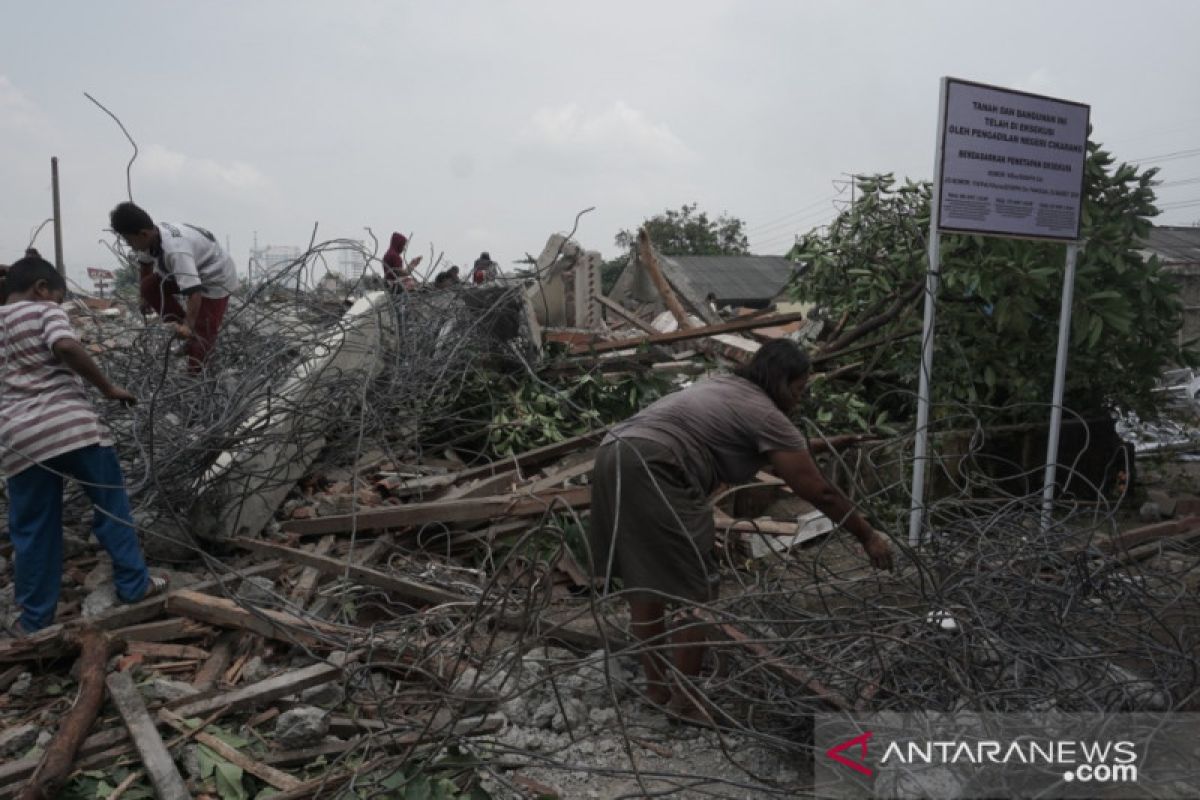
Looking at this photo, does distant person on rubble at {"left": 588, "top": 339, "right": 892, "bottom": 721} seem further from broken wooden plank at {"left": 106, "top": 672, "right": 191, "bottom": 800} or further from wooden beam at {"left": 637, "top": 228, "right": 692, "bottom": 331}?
wooden beam at {"left": 637, "top": 228, "right": 692, "bottom": 331}

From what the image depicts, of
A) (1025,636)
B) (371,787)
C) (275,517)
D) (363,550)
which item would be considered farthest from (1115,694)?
(275,517)

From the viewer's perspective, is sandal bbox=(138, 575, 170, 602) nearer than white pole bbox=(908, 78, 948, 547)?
Yes

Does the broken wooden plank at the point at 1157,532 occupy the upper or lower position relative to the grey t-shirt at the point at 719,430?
lower

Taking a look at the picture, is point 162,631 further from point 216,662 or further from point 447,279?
point 447,279

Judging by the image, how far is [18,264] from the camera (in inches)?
156

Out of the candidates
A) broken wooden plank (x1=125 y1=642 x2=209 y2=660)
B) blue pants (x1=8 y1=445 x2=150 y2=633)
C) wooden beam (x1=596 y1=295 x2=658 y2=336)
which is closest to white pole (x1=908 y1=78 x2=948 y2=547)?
broken wooden plank (x1=125 y1=642 x2=209 y2=660)

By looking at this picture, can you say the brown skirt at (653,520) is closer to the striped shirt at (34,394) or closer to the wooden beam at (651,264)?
the striped shirt at (34,394)

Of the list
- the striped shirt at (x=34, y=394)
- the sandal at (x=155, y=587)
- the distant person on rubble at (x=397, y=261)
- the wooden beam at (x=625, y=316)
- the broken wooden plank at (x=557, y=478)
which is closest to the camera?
the striped shirt at (x=34, y=394)

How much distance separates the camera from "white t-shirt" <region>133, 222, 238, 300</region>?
222 inches

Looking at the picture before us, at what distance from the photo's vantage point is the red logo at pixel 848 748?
2870 mm

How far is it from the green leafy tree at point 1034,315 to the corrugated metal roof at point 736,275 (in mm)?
26233

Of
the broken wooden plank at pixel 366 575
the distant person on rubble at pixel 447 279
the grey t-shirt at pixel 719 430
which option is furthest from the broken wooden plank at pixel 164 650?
the distant person on rubble at pixel 447 279

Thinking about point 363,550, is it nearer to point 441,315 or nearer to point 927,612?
point 441,315

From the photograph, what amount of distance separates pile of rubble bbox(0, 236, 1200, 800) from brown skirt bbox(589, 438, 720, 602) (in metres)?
0.19
